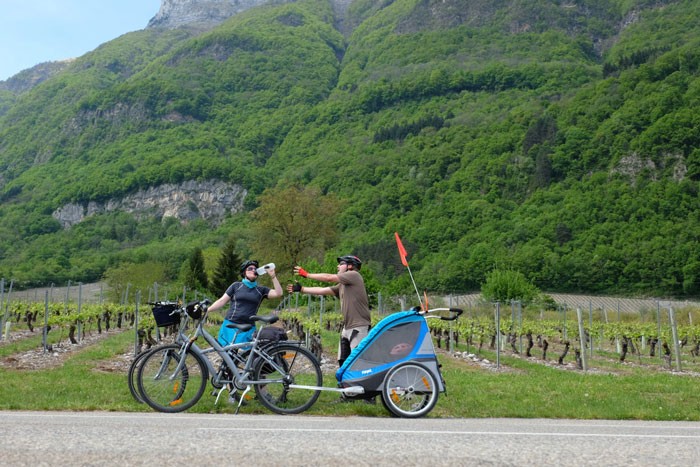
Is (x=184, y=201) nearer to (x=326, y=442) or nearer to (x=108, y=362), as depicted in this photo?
(x=108, y=362)

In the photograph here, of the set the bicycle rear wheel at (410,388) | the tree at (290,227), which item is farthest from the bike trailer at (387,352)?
the tree at (290,227)

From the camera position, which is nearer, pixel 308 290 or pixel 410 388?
pixel 410 388

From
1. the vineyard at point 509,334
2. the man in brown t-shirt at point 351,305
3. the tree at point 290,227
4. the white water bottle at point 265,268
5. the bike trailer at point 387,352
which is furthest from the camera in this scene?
the tree at point 290,227

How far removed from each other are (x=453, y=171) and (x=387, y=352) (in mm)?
122255

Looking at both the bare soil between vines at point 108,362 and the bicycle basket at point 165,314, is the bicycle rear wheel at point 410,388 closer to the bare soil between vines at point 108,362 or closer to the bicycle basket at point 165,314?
the bicycle basket at point 165,314

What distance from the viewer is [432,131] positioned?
15300 cm

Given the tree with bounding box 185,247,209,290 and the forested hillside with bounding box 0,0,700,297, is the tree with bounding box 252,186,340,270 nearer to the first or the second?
the forested hillside with bounding box 0,0,700,297

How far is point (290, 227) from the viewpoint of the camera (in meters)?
64.1

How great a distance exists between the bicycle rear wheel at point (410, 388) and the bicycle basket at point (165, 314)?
247 centimetres

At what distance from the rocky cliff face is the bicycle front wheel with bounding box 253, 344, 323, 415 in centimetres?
15311

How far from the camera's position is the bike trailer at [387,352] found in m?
7.61

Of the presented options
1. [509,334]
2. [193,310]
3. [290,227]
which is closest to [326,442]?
[193,310]

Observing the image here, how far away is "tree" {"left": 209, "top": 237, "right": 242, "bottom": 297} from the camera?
7144cm

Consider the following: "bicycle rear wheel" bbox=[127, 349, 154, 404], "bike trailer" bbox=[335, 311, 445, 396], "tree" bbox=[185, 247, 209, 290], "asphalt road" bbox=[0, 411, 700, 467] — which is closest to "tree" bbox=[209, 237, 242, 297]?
"tree" bbox=[185, 247, 209, 290]
